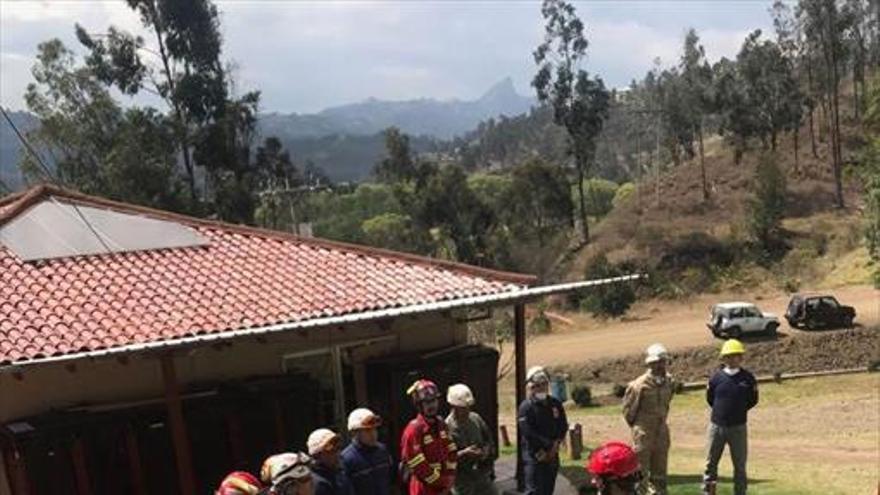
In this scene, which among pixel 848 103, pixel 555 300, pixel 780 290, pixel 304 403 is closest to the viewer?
pixel 304 403

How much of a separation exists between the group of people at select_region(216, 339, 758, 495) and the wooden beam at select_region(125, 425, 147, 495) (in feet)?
6.43

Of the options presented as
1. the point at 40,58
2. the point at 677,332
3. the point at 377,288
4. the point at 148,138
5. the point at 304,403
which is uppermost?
the point at 40,58

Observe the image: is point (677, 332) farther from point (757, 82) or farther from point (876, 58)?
point (876, 58)

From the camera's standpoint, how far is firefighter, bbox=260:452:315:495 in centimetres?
544

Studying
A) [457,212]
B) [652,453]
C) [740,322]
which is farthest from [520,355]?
[457,212]

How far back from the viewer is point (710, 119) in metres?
76.8

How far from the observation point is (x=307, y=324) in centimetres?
984

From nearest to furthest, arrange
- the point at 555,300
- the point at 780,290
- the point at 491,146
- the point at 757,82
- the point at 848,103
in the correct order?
the point at 780,290 → the point at 555,300 → the point at 757,82 → the point at 848,103 → the point at 491,146

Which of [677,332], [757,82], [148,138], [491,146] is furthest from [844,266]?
[491,146]

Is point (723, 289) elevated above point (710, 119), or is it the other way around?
point (710, 119)

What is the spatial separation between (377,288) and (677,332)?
88.0 feet

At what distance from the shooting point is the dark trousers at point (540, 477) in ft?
30.3

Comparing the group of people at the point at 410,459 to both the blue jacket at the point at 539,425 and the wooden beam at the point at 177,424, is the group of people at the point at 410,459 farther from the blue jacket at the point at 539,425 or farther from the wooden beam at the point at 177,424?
the wooden beam at the point at 177,424

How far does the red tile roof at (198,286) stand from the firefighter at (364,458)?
12.0 ft
